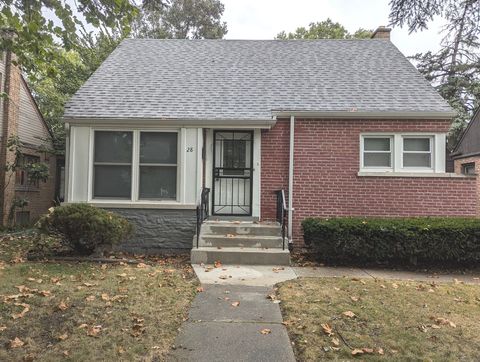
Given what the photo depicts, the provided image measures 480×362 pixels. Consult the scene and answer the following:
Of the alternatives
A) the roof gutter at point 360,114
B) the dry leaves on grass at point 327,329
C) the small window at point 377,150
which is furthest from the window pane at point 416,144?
the dry leaves on grass at point 327,329

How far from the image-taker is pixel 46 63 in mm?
6691

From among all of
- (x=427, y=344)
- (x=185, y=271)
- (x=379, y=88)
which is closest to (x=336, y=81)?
(x=379, y=88)

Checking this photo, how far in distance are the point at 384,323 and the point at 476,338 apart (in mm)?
894

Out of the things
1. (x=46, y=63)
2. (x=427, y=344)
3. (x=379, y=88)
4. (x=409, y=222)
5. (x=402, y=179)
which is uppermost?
(x=379, y=88)

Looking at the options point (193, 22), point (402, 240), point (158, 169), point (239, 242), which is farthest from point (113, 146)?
point (193, 22)

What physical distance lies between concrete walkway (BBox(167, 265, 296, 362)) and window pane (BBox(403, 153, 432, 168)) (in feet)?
15.8

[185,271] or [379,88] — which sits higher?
[379,88]

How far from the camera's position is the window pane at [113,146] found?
31.3ft

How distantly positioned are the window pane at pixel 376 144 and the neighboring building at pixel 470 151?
8317 mm

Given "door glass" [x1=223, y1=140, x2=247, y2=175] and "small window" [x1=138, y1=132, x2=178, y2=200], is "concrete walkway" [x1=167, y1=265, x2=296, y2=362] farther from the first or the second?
"door glass" [x1=223, y1=140, x2=247, y2=175]

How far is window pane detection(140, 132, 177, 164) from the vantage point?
951cm

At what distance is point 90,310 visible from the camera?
16.1 ft

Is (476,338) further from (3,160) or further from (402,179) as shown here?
(3,160)

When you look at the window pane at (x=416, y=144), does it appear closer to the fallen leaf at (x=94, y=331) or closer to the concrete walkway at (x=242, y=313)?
the concrete walkway at (x=242, y=313)
